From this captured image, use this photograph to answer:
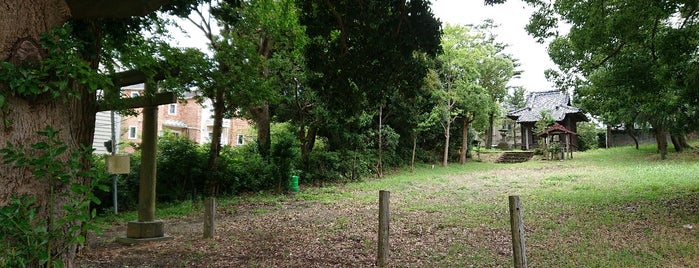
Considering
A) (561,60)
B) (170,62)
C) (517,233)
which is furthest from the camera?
(561,60)

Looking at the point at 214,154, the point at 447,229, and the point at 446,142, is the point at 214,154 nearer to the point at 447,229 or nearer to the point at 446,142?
the point at 447,229

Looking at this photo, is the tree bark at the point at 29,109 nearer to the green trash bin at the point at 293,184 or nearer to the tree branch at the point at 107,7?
the tree branch at the point at 107,7

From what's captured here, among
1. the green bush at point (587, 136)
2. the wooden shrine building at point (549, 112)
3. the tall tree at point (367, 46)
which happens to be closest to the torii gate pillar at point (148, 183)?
the tall tree at point (367, 46)

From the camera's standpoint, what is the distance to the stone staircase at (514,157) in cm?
3061

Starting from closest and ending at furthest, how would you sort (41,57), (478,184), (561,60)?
(41,57), (561,60), (478,184)

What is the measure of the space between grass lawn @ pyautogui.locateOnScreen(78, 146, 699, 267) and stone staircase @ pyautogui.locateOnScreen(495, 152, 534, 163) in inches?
635

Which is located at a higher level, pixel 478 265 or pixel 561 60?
pixel 561 60

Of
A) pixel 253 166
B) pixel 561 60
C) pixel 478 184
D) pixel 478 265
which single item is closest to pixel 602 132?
pixel 478 184

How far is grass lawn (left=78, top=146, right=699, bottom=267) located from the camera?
20.0ft

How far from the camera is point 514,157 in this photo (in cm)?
3138

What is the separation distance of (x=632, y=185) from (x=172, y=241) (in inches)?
547

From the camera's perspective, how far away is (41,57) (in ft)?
9.94

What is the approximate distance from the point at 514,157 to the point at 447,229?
25.5m

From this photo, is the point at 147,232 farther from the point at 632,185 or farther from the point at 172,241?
the point at 632,185
